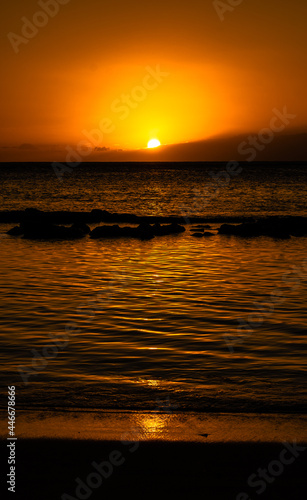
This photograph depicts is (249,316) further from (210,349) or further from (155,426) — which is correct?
(155,426)

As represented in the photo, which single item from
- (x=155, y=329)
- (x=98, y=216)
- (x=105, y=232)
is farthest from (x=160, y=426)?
(x=98, y=216)

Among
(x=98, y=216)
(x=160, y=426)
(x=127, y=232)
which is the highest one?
(x=98, y=216)

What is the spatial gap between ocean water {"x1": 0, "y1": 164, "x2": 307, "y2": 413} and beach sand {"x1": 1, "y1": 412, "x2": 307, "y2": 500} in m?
0.84

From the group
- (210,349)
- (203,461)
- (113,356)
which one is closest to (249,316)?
(210,349)

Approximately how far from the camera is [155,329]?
11.5 metres

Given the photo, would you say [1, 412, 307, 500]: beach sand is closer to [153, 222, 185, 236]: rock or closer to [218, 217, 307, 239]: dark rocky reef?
[218, 217, 307, 239]: dark rocky reef

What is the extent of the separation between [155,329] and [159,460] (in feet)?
19.1

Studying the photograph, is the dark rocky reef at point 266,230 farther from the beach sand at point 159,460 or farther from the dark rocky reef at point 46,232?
the beach sand at point 159,460

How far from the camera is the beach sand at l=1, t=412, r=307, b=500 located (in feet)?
16.7

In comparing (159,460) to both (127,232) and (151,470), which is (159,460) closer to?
(151,470)

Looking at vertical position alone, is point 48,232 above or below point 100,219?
below

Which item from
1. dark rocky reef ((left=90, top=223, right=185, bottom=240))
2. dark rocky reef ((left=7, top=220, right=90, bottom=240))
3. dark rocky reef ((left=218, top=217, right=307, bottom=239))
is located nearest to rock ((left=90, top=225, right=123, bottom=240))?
dark rocky reef ((left=90, top=223, right=185, bottom=240))

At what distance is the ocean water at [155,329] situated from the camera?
26.6ft

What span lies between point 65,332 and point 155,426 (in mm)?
4857
